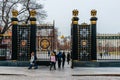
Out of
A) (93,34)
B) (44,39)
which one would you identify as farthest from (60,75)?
(93,34)

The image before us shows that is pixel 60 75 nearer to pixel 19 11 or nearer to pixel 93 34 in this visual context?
pixel 93 34

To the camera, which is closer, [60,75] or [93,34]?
[60,75]

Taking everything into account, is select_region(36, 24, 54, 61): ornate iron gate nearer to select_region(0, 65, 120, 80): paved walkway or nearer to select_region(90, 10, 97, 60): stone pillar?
select_region(90, 10, 97, 60): stone pillar

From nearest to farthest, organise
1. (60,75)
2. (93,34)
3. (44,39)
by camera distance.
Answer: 1. (60,75)
2. (93,34)
3. (44,39)

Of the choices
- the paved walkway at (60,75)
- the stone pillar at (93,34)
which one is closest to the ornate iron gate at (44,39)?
the stone pillar at (93,34)

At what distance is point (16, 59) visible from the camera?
32.0m

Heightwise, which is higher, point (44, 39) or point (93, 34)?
point (93, 34)

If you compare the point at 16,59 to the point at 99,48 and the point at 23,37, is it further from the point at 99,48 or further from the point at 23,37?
the point at 99,48

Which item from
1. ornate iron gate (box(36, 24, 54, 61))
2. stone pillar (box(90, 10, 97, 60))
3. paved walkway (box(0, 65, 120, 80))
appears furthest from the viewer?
ornate iron gate (box(36, 24, 54, 61))

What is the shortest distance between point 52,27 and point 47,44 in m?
1.71

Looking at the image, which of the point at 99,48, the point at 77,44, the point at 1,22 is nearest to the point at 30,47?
the point at 77,44

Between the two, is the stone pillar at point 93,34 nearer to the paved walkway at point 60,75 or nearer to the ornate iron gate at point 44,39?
the ornate iron gate at point 44,39

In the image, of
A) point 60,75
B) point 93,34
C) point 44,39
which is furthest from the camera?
point 44,39

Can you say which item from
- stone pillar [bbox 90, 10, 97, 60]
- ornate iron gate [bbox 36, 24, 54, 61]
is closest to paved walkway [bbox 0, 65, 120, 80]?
stone pillar [bbox 90, 10, 97, 60]
